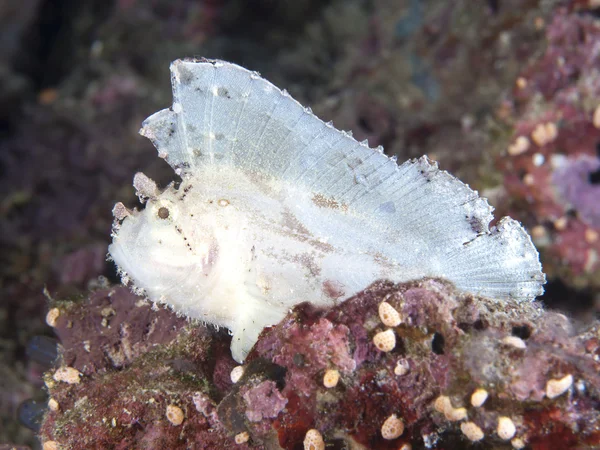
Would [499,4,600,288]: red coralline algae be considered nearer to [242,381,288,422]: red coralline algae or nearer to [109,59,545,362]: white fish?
[109,59,545,362]: white fish

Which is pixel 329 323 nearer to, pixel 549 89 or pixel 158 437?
pixel 158 437

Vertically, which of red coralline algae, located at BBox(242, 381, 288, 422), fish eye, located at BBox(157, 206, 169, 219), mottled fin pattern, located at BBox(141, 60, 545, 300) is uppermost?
mottled fin pattern, located at BBox(141, 60, 545, 300)

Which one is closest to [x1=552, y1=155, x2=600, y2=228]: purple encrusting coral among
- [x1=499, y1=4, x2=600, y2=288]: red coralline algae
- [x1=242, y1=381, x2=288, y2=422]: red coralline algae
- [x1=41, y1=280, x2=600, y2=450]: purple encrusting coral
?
[x1=499, y1=4, x2=600, y2=288]: red coralline algae

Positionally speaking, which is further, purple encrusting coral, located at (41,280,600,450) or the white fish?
the white fish

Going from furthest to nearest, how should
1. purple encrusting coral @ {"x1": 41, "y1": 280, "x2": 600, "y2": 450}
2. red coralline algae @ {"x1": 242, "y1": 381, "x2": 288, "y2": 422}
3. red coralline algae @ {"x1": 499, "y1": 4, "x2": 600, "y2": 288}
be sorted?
red coralline algae @ {"x1": 499, "y1": 4, "x2": 600, "y2": 288} < red coralline algae @ {"x1": 242, "y1": 381, "x2": 288, "y2": 422} < purple encrusting coral @ {"x1": 41, "y1": 280, "x2": 600, "y2": 450}

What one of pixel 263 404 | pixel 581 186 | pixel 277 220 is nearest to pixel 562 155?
pixel 581 186

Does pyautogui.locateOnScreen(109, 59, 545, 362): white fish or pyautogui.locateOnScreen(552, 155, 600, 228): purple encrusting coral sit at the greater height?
pyautogui.locateOnScreen(552, 155, 600, 228): purple encrusting coral
